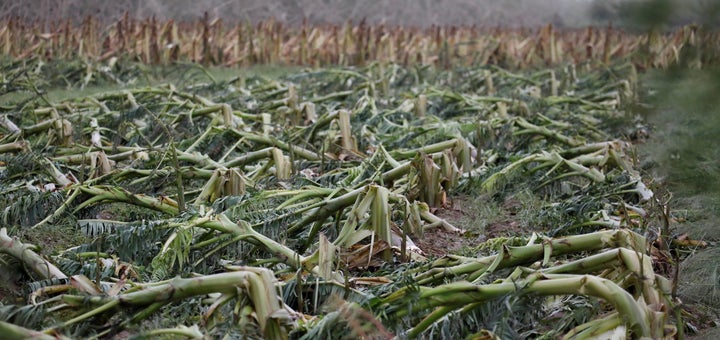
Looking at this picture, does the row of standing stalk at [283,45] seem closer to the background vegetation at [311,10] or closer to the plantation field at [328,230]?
the background vegetation at [311,10]

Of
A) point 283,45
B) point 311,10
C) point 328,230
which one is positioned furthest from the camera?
point 311,10

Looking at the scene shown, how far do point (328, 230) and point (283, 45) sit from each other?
1136cm

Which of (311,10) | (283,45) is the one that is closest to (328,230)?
(283,45)

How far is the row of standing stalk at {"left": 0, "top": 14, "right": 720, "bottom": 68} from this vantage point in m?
12.2

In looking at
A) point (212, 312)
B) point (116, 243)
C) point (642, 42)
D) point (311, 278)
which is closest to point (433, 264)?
point (311, 278)

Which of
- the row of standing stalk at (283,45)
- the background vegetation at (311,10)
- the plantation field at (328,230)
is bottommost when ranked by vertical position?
the background vegetation at (311,10)

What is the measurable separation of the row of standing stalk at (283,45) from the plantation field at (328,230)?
5.50 meters

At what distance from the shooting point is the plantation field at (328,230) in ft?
7.07

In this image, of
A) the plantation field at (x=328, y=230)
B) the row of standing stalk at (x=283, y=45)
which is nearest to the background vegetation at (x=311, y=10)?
the row of standing stalk at (x=283, y=45)

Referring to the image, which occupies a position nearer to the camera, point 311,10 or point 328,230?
point 328,230

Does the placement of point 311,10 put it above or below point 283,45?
below

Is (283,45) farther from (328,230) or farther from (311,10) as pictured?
(311,10)

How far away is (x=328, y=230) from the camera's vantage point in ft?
11.4

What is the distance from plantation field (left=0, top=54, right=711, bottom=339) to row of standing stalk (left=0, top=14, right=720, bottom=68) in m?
5.50
